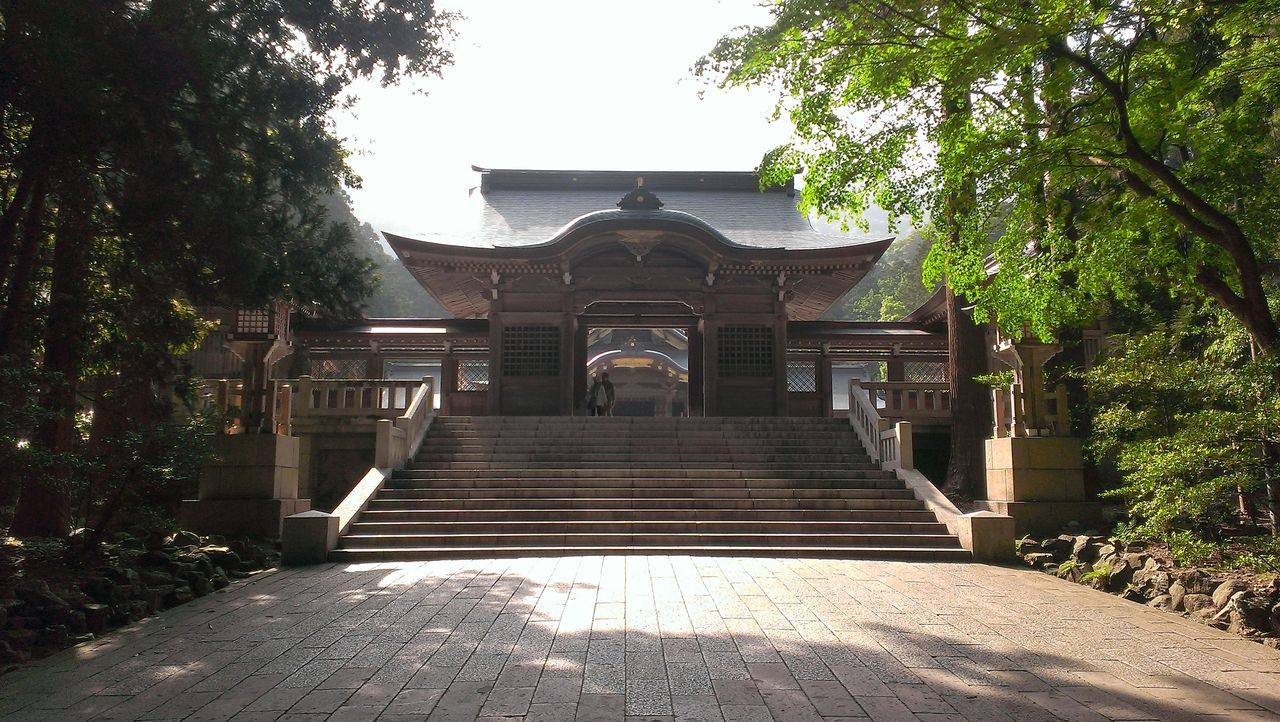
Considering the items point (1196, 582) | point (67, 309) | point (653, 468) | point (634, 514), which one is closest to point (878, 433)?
point (653, 468)

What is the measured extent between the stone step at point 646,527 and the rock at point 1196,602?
133 inches

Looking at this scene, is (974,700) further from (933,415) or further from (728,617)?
(933,415)

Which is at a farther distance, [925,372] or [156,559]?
[925,372]

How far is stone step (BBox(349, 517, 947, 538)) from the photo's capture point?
30.7ft

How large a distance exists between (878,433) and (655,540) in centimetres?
432

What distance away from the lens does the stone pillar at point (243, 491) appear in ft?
30.6

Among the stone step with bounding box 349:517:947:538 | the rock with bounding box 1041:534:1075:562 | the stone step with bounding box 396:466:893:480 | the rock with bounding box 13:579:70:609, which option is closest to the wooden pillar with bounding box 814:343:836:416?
the stone step with bounding box 396:466:893:480

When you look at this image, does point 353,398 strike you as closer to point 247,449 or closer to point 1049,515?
point 247,449

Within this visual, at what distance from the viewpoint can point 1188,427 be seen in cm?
575

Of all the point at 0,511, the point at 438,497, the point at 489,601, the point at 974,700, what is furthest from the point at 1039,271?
the point at 0,511

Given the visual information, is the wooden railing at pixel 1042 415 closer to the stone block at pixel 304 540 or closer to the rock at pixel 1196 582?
the rock at pixel 1196 582

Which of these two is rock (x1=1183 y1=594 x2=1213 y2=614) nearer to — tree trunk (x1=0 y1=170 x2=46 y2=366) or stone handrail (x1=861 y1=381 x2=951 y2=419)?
stone handrail (x1=861 y1=381 x2=951 y2=419)

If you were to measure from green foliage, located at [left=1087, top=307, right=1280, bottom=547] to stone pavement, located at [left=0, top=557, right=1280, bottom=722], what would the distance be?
0.91 metres

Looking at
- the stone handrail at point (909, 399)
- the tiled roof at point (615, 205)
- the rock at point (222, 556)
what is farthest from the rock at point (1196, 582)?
the tiled roof at point (615, 205)
